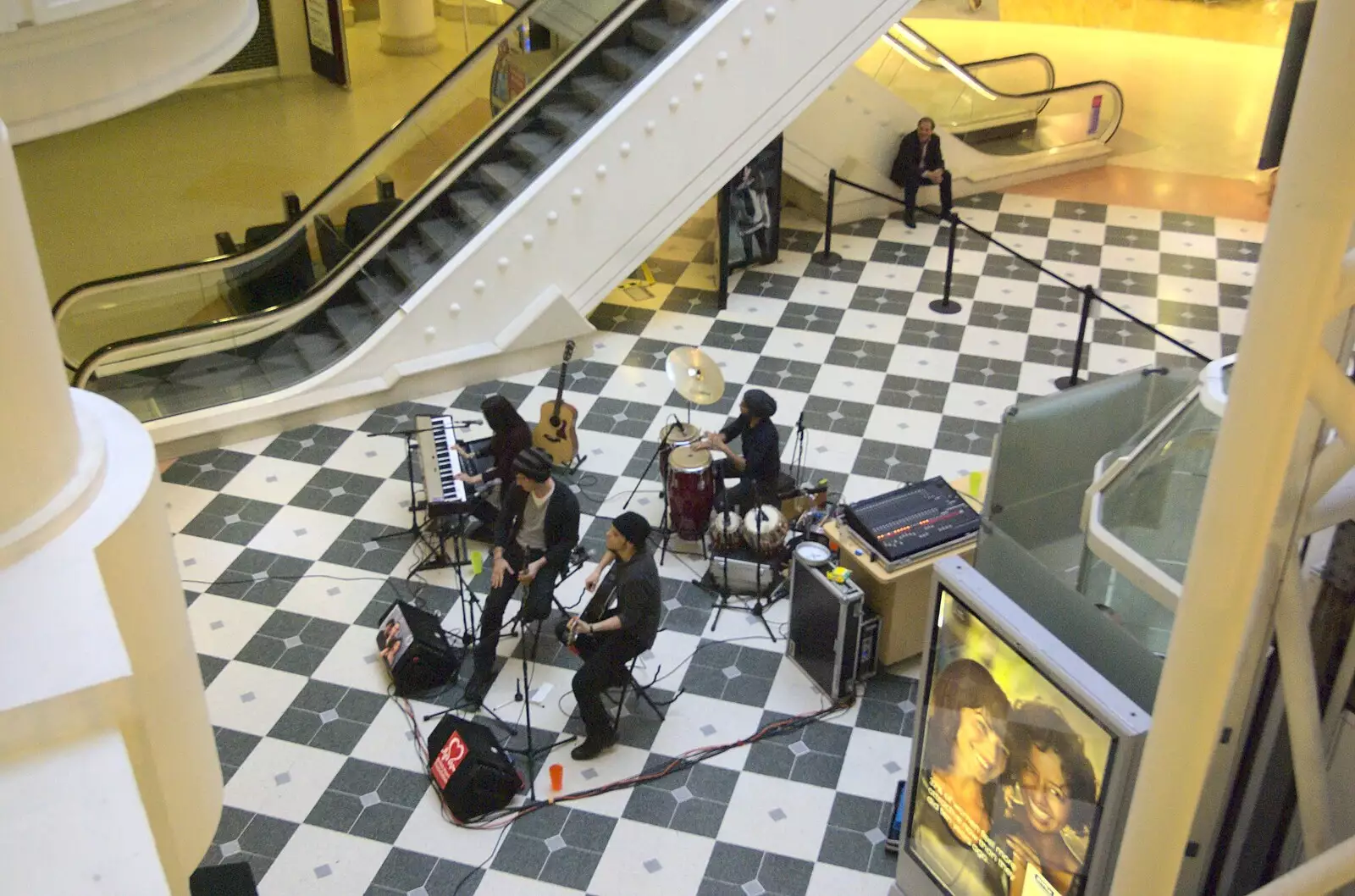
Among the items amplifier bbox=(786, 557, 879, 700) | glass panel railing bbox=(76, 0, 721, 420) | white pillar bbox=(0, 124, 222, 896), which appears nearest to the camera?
white pillar bbox=(0, 124, 222, 896)

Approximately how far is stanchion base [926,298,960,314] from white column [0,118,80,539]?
937 cm

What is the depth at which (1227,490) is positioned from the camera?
1.60 meters

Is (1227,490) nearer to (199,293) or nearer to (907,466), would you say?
(907,466)

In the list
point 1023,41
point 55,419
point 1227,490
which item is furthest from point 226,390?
point 1023,41

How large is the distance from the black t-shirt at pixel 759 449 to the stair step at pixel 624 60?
3.28 meters

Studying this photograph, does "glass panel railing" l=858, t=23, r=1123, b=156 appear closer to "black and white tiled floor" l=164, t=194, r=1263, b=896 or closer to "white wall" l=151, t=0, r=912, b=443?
"black and white tiled floor" l=164, t=194, r=1263, b=896

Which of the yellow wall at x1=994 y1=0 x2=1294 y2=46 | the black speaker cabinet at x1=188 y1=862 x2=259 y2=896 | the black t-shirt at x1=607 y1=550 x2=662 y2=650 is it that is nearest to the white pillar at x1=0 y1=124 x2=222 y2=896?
the black speaker cabinet at x1=188 y1=862 x2=259 y2=896

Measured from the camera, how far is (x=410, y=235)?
31.9 feet

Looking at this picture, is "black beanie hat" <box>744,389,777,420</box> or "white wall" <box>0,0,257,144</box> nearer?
"white wall" <box>0,0,257,144</box>

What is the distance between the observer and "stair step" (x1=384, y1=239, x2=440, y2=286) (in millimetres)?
9359

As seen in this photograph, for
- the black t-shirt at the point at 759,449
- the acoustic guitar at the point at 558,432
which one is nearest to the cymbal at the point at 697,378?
the black t-shirt at the point at 759,449

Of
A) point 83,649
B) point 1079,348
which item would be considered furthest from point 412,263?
point 83,649

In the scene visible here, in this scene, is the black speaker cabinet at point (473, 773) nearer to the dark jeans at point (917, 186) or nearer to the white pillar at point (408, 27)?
the dark jeans at point (917, 186)

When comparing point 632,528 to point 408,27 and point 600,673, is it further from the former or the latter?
point 408,27
